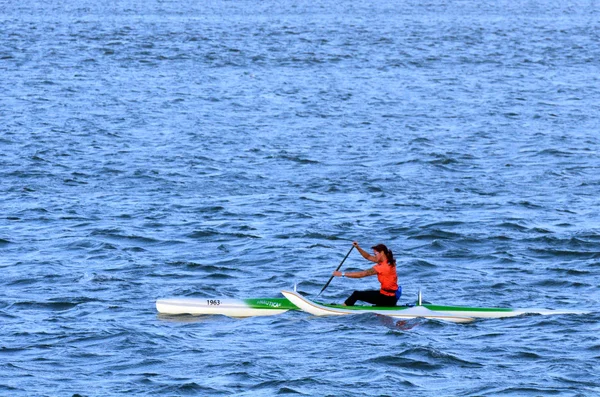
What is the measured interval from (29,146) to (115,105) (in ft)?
33.5

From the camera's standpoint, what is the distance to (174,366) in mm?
18984

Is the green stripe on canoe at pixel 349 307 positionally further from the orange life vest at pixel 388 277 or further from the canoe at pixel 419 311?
the orange life vest at pixel 388 277

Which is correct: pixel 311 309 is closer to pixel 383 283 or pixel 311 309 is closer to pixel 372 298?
pixel 372 298

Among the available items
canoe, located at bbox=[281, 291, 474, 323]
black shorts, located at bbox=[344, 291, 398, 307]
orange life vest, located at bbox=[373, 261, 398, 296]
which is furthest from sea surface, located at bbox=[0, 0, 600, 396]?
orange life vest, located at bbox=[373, 261, 398, 296]

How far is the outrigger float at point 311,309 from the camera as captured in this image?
22047 mm

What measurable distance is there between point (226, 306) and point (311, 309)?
1.56 m

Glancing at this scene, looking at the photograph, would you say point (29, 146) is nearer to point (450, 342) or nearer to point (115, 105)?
point (115, 105)

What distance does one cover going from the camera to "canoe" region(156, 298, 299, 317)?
22172 mm

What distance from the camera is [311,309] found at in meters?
22.2

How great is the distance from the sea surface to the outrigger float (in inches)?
8.1

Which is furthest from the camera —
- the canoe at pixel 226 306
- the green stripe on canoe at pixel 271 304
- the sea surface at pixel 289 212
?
the green stripe on canoe at pixel 271 304

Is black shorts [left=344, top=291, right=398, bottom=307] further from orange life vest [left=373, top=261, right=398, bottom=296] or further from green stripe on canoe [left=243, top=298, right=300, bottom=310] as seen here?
green stripe on canoe [left=243, top=298, right=300, bottom=310]

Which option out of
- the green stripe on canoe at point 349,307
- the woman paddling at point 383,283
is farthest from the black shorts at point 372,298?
the green stripe on canoe at point 349,307

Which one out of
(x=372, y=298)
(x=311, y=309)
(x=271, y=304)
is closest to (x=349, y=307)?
(x=372, y=298)
